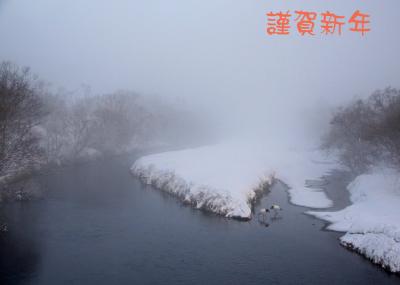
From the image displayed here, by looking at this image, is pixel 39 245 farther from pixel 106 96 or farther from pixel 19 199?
pixel 106 96

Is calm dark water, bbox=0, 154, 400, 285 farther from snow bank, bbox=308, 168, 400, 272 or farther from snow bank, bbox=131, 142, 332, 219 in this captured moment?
snow bank, bbox=131, 142, 332, 219

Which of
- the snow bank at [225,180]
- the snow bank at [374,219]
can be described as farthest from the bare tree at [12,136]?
the snow bank at [374,219]

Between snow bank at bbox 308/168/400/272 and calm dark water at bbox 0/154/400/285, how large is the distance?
1.28 m

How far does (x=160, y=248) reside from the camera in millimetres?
28328

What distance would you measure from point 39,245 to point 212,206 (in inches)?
745

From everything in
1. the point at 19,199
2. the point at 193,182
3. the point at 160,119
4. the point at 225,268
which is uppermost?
the point at 160,119

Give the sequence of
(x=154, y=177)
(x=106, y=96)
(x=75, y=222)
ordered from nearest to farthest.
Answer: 1. (x=75, y=222)
2. (x=154, y=177)
3. (x=106, y=96)

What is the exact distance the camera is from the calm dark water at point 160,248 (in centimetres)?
2397

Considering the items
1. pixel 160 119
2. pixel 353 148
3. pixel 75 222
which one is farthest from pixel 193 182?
pixel 160 119

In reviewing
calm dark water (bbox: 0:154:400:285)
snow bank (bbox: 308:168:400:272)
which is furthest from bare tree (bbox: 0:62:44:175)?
snow bank (bbox: 308:168:400:272)

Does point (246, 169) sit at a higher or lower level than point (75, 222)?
higher

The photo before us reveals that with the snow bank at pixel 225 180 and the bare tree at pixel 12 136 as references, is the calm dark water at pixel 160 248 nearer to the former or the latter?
the snow bank at pixel 225 180

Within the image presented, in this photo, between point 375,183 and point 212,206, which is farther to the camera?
point 375,183

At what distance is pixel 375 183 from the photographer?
45.8 meters
